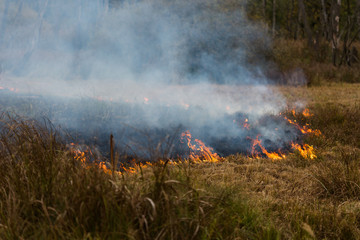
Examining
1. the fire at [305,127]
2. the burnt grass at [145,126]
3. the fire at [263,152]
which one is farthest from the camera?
the fire at [305,127]

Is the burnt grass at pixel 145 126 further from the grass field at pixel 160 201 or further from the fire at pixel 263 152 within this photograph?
the grass field at pixel 160 201

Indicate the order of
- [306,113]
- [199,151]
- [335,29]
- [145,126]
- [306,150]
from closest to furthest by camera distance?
[306,150] < [199,151] < [145,126] < [306,113] < [335,29]

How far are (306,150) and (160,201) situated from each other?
→ 3254 mm

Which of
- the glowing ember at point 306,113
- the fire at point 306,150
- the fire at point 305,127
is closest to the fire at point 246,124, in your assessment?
the fire at point 305,127

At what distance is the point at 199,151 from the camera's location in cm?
461

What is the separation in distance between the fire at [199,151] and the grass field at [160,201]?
589mm

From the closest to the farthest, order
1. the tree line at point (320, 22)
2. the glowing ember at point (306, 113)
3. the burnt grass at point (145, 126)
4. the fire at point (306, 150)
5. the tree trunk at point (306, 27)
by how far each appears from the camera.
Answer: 1. the fire at point (306, 150)
2. the burnt grass at point (145, 126)
3. the glowing ember at point (306, 113)
4. the tree line at point (320, 22)
5. the tree trunk at point (306, 27)

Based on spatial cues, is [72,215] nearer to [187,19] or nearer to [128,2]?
[128,2]

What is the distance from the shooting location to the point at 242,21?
12.5m

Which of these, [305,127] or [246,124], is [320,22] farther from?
[246,124]

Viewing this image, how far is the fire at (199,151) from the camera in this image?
4.32m

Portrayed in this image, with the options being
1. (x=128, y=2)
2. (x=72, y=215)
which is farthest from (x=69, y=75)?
(x=72, y=215)

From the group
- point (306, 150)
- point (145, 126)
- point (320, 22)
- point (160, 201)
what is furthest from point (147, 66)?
point (320, 22)

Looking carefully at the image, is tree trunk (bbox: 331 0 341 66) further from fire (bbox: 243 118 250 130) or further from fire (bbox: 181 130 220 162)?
fire (bbox: 181 130 220 162)
